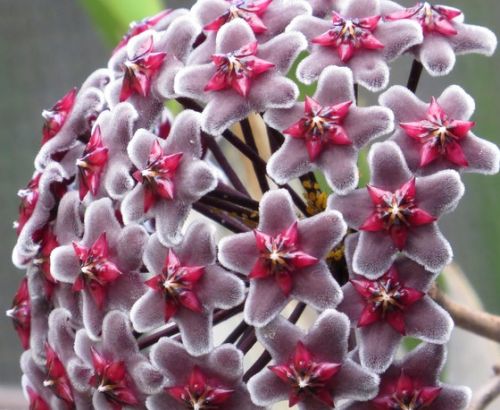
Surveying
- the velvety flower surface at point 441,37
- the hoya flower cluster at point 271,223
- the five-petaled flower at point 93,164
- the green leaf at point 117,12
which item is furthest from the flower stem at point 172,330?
the green leaf at point 117,12

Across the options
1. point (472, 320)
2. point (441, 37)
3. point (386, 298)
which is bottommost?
point (472, 320)

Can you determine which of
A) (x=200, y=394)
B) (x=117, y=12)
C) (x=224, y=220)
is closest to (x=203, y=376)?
(x=200, y=394)

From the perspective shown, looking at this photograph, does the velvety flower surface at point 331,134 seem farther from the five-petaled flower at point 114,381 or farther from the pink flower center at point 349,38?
the five-petaled flower at point 114,381

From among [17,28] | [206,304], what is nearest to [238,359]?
[206,304]

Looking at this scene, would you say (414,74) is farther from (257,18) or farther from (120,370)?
(120,370)

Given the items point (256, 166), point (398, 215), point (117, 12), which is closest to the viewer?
point (398, 215)

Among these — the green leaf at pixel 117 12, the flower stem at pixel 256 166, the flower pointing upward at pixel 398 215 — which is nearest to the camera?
the flower pointing upward at pixel 398 215
